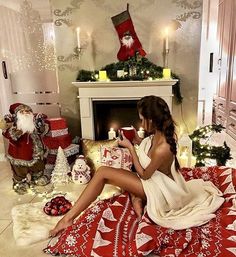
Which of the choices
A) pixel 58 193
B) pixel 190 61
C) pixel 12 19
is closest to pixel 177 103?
pixel 190 61

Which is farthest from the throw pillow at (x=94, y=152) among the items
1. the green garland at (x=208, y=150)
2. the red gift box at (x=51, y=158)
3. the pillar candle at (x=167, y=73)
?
the pillar candle at (x=167, y=73)

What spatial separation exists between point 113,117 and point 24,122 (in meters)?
1.34

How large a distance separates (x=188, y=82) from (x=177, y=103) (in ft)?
0.99

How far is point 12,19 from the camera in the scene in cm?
326

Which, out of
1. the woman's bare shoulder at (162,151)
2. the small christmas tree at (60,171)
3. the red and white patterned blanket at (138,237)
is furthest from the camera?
the small christmas tree at (60,171)

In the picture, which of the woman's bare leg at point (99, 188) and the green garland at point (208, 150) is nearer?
the woman's bare leg at point (99, 188)

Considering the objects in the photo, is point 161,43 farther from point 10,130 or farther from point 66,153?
point 10,130

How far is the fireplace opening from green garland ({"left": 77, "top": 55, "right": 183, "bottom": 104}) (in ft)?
1.32

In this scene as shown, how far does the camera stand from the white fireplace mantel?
9.95 ft

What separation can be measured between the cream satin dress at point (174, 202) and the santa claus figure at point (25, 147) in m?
1.24

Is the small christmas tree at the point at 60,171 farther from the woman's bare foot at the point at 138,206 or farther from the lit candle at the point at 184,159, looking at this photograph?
the lit candle at the point at 184,159

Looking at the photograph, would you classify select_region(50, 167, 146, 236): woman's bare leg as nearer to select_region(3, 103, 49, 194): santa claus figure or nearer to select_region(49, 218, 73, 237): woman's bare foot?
select_region(49, 218, 73, 237): woman's bare foot

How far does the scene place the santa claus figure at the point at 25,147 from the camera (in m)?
2.53

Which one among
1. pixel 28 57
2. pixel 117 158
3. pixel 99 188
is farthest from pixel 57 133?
pixel 99 188
